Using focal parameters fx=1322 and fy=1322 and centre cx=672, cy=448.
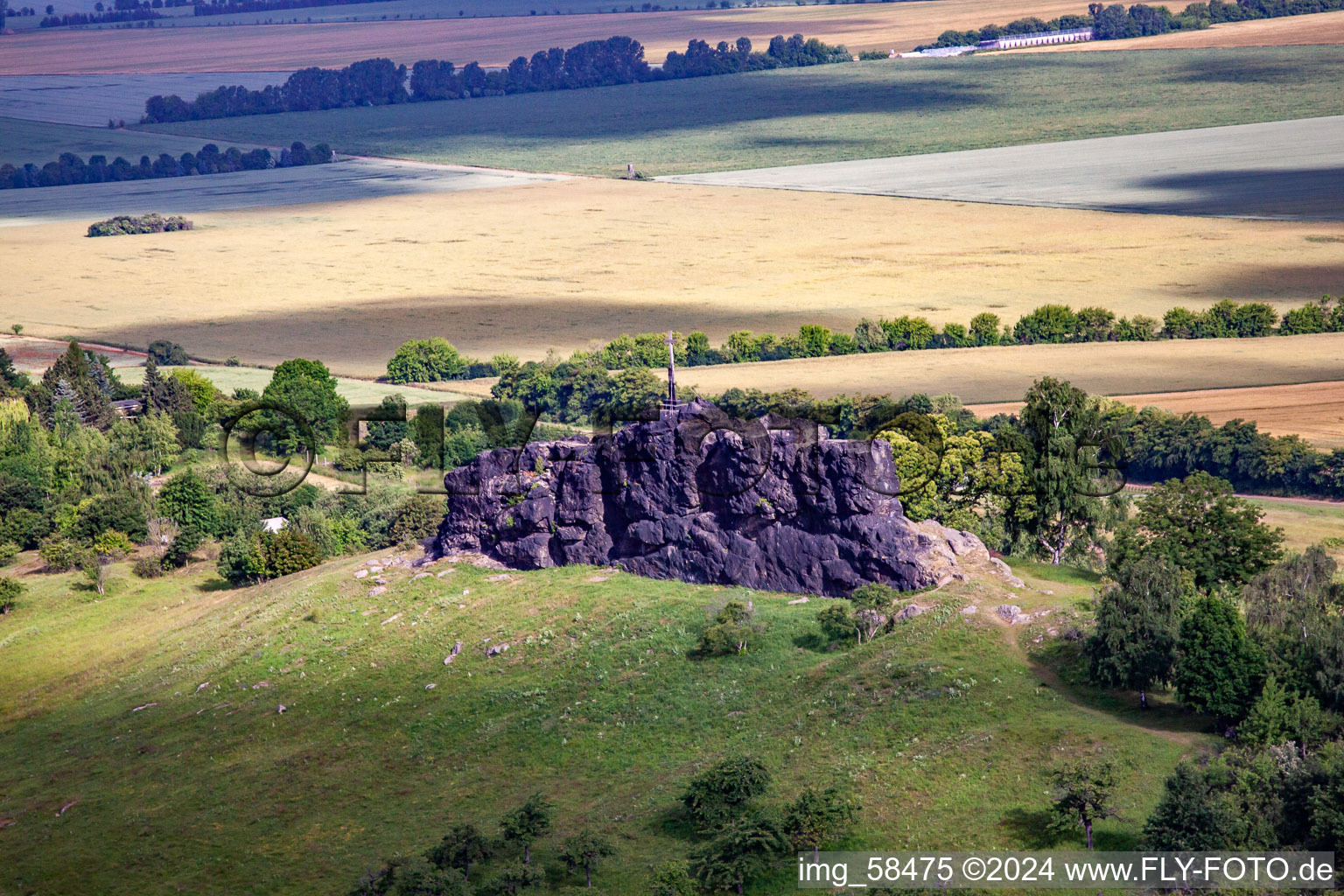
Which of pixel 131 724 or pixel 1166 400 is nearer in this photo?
pixel 131 724

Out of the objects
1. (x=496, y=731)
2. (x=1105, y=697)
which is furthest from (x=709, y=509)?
(x=1105, y=697)

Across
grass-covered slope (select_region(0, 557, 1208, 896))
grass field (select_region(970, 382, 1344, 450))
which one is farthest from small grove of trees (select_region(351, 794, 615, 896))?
grass field (select_region(970, 382, 1344, 450))

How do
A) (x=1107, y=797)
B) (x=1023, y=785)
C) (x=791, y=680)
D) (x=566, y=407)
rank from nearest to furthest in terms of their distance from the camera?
(x=1107, y=797) < (x=1023, y=785) < (x=791, y=680) < (x=566, y=407)

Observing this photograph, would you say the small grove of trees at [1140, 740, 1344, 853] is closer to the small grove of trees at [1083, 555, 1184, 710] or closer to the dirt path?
the dirt path

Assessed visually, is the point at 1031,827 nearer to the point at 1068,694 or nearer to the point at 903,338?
the point at 1068,694

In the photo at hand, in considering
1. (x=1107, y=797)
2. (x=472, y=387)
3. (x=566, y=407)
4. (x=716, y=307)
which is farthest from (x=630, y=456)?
(x=716, y=307)

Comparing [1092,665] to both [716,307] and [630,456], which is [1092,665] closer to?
[630,456]
